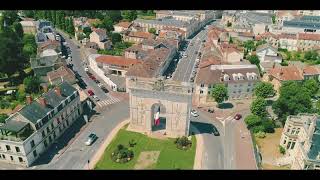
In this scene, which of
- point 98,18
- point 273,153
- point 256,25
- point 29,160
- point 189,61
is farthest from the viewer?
point 98,18

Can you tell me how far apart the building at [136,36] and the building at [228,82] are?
37288 millimetres

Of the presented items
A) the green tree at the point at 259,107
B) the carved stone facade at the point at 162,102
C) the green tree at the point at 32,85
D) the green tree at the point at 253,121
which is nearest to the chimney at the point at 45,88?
the green tree at the point at 32,85

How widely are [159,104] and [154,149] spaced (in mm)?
7419

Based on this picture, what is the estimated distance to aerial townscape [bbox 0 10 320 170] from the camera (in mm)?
46938

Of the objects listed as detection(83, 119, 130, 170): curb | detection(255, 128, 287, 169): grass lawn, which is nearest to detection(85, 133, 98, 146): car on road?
detection(83, 119, 130, 170): curb

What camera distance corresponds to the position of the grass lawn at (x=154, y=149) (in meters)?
46.6

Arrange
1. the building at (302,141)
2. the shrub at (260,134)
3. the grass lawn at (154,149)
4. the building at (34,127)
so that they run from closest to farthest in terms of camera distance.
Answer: the building at (302,141)
the building at (34,127)
the grass lawn at (154,149)
the shrub at (260,134)

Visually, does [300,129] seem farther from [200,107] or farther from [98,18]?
[98,18]

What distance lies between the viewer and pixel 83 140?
170 ft

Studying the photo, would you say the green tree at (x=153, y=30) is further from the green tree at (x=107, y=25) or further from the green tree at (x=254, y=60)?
the green tree at (x=254, y=60)

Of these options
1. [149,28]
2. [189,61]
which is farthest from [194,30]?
[189,61]

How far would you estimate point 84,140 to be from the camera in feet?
170

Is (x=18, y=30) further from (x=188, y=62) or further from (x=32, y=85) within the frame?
(x=188, y=62)

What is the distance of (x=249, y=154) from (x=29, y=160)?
33871 millimetres
